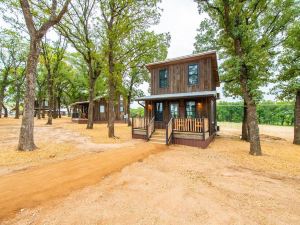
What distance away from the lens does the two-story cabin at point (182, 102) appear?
11391 mm

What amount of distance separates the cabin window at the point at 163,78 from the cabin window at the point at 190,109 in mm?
3011

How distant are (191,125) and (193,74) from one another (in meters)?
5.25

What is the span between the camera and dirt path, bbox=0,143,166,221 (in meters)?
3.80

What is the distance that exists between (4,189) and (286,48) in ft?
60.2

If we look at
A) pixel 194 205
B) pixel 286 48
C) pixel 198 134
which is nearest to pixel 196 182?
pixel 194 205

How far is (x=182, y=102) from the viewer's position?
555 inches

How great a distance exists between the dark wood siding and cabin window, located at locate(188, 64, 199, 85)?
25 centimetres

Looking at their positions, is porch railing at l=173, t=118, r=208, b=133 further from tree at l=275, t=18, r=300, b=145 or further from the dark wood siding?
tree at l=275, t=18, r=300, b=145

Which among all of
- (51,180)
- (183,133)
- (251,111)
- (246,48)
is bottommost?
(51,180)

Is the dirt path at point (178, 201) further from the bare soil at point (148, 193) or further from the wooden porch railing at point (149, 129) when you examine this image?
the wooden porch railing at point (149, 129)

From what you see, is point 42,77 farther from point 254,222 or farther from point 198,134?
point 254,222

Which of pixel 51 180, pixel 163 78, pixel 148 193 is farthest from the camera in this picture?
pixel 163 78

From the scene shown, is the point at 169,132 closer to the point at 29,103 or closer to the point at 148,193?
the point at 148,193

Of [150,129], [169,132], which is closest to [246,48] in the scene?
[169,132]
